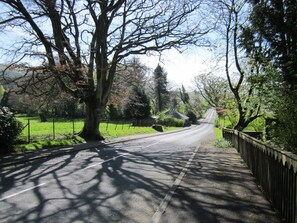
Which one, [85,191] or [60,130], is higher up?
[60,130]

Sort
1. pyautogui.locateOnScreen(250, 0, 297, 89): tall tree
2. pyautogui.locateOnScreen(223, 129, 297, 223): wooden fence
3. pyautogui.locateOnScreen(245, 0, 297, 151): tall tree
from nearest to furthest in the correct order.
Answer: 1. pyautogui.locateOnScreen(223, 129, 297, 223): wooden fence
2. pyautogui.locateOnScreen(245, 0, 297, 151): tall tree
3. pyautogui.locateOnScreen(250, 0, 297, 89): tall tree

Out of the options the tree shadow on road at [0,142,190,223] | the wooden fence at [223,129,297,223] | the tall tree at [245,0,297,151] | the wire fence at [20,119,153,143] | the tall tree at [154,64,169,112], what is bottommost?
the tree shadow on road at [0,142,190,223]

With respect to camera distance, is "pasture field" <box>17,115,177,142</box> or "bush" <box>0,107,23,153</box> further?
"pasture field" <box>17,115,177,142</box>

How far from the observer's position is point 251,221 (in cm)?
506

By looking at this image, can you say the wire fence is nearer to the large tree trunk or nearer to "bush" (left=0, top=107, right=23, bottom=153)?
the large tree trunk

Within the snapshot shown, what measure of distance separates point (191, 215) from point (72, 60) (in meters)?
19.5

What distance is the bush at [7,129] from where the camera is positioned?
46.0 feet

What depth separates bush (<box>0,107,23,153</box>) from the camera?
14.0 meters

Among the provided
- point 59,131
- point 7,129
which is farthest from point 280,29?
point 59,131

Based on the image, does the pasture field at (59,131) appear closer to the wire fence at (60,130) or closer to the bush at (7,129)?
the wire fence at (60,130)

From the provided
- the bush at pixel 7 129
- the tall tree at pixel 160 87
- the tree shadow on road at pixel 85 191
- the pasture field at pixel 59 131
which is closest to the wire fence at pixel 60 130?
the pasture field at pixel 59 131

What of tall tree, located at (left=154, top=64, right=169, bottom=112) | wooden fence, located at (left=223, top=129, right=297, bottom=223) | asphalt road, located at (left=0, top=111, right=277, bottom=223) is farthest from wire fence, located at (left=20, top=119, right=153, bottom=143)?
tall tree, located at (left=154, top=64, right=169, bottom=112)

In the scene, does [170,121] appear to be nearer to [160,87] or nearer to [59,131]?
[160,87]

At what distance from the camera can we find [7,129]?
14.2m
